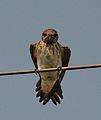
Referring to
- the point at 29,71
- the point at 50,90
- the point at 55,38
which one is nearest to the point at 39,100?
the point at 50,90

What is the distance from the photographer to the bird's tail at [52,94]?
903 cm

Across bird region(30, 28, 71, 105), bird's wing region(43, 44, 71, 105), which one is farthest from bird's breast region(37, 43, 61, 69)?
bird's wing region(43, 44, 71, 105)

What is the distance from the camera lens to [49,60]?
938 cm

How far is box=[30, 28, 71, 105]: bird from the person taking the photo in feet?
30.2

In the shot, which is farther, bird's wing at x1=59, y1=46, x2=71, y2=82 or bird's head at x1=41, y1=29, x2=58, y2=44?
bird's wing at x1=59, y1=46, x2=71, y2=82

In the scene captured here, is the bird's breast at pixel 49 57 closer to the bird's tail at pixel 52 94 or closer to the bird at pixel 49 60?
the bird at pixel 49 60

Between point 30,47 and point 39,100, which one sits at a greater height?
point 30,47

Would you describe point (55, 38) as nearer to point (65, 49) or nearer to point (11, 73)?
point (65, 49)

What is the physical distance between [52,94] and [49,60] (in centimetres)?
61

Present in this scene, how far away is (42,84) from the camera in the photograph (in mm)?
9820

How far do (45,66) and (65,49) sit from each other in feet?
1.99

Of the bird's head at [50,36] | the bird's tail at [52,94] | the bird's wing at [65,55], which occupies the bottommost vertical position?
the bird's tail at [52,94]

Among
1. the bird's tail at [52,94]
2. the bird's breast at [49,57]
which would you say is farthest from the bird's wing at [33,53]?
the bird's tail at [52,94]

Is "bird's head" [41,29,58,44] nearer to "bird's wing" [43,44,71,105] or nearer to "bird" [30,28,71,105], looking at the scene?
"bird" [30,28,71,105]
